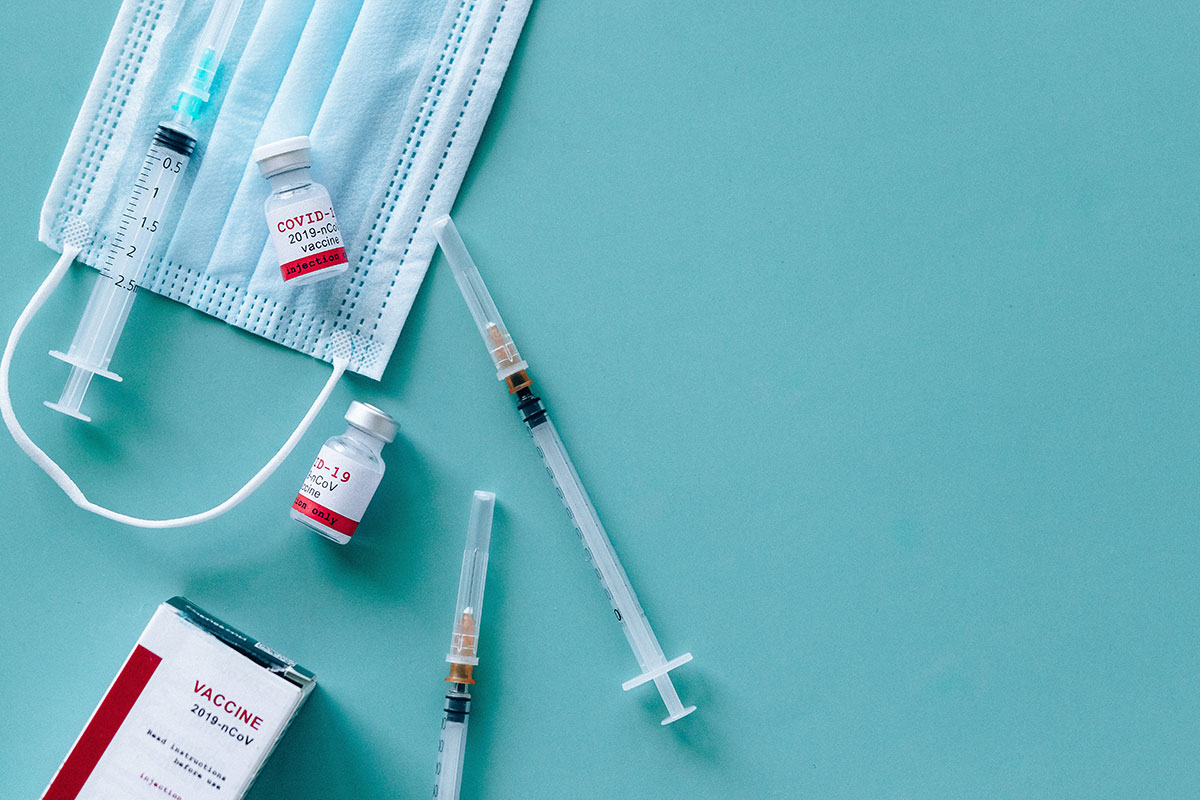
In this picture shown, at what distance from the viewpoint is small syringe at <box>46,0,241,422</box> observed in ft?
3.75

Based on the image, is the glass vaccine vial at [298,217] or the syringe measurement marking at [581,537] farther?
the syringe measurement marking at [581,537]

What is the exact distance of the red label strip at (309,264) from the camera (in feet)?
3.67

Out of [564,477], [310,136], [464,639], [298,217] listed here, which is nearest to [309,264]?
[298,217]

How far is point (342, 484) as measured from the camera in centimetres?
113

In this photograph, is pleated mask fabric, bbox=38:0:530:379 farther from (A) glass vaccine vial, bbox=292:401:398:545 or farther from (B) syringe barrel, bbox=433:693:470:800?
(B) syringe barrel, bbox=433:693:470:800

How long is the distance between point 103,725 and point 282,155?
0.76 meters

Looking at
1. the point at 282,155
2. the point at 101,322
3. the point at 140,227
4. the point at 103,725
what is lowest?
the point at 103,725

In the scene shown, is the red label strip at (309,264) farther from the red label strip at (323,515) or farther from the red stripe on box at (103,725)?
the red stripe on box at (103,725)

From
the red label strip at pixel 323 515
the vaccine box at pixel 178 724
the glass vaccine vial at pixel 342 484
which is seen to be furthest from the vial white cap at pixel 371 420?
the vaccine box at pixel 178 724

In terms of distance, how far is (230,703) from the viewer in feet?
3.42

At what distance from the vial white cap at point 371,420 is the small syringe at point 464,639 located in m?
0.16

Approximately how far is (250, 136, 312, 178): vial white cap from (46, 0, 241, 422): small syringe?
12 cm

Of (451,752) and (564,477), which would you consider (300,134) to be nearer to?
(564,477)

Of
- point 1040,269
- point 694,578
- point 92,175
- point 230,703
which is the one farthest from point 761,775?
point 92,175
